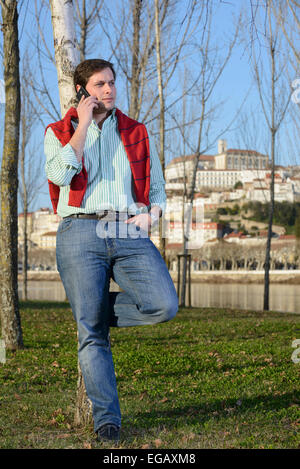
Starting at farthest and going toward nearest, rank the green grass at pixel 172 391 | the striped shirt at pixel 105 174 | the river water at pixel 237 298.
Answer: the river water at pixel 237 298, the green grass at pixel 172 391, the striped shirt at pixel 105 174

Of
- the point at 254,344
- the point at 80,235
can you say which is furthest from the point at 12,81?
the point at 80,235

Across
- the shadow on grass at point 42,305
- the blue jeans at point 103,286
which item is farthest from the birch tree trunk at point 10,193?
the shadow on grass at point 42,305

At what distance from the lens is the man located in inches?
136

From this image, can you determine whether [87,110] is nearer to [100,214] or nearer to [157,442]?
[100,214]

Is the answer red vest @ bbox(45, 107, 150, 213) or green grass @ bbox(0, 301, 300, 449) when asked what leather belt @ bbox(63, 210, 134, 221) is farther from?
green grass @ bbox(0, 301, 300, 449)

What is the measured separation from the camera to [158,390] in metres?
5.58

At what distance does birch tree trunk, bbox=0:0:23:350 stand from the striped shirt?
5.23m

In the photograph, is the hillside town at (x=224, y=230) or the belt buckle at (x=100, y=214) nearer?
the belt buckle at (x=100, y=214)

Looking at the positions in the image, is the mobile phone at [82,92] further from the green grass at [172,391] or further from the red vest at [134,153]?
the green grass at [172,391]

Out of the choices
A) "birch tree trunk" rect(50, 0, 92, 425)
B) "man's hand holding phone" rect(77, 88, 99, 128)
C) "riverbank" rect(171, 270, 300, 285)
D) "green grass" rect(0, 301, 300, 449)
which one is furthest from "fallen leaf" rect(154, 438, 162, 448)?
"riverbank" rect(171, 270, 300, 285)

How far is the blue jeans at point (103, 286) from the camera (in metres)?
3.46

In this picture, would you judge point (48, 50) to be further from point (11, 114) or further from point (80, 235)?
point (80, 235)

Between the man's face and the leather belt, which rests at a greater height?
the man's face

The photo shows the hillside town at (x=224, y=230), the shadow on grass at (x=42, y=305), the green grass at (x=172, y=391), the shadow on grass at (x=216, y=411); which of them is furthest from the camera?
the hillside town at (x=224, y=230)
